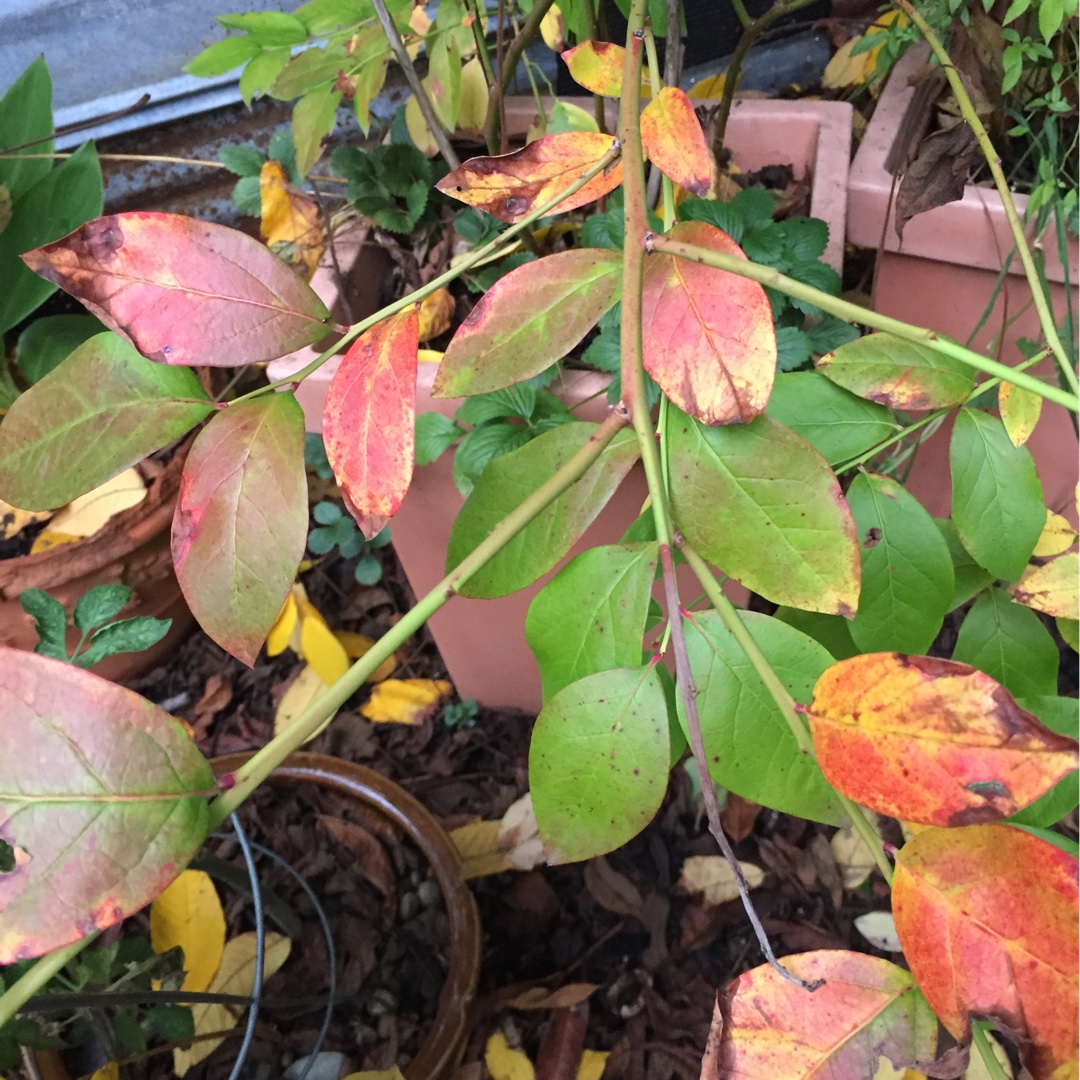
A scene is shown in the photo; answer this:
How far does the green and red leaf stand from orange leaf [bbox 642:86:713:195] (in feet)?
0.20

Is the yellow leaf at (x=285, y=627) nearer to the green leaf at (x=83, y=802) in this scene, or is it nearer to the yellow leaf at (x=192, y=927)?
the yellow leaf at (x=192, y=927)

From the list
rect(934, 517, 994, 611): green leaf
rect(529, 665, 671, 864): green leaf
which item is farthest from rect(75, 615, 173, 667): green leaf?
rect(934, 517, 994, 611): green leaf

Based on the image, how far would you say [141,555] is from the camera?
1.12 metres

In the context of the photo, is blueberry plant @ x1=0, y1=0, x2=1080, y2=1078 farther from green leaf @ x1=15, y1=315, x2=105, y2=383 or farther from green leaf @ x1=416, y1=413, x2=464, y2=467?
green leaf @ x1=15, y1=315, x2=105, y2=383

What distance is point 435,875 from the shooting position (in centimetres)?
92

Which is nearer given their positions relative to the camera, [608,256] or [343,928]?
[608,256]

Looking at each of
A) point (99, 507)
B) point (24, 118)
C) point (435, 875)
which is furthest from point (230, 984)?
point (24, 118)

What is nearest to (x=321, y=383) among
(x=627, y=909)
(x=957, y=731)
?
(x=957, y=731)

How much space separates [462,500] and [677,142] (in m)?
0.47

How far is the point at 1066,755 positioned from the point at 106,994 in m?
0.62

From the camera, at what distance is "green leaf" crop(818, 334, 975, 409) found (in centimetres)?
47

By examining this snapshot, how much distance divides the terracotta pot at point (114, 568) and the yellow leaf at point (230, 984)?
0.42m

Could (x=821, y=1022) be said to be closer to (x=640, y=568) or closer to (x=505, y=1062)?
(x=640, y=568)

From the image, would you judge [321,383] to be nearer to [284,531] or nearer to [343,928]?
[284,531]
